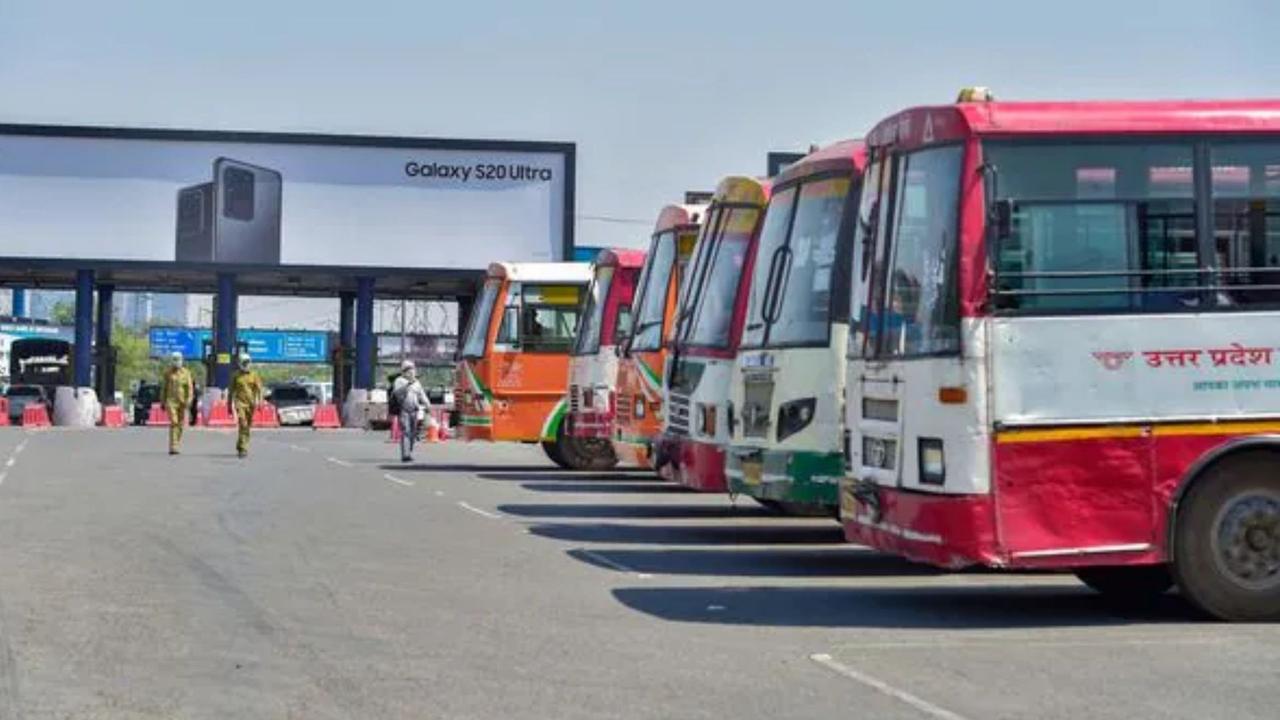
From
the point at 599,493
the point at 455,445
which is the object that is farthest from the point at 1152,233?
the point at 455,445

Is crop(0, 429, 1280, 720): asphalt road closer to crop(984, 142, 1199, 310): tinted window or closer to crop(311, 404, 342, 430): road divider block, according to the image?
crop(984, 142, 1199, 310): tinted window

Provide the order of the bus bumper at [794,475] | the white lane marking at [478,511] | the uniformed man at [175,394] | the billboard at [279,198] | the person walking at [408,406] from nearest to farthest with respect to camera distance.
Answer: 1. the bus bumper at [794,475]
2. the white lane marking at [478,511]
3. the person walking at [408,406]
4. the uniformed man at [175,394]
5. the billboard at [279,198]

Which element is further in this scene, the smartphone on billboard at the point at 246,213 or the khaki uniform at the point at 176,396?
the smartphone on billboard at the point at 246,213

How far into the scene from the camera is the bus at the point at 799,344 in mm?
13039

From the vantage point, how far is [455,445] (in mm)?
38844

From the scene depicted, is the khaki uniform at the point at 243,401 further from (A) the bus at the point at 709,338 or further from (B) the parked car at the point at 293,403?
(B) the parked car at the point at 293,403

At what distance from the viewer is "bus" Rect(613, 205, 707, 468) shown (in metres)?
18.4

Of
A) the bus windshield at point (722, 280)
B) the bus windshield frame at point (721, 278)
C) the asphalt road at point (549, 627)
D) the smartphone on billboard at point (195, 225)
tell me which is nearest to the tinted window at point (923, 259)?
the asphalt road at point (549, 627)

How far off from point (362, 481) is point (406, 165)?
3198 cm

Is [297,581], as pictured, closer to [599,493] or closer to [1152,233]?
[1152,233]

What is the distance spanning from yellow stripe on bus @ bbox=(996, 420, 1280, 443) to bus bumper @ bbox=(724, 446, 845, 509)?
275cm

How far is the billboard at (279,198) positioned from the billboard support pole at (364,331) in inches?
70.3

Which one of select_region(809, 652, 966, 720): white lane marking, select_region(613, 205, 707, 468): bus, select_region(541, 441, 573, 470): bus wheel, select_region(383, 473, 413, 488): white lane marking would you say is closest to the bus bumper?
select_region(809, 652, 966, 720): white lane marking

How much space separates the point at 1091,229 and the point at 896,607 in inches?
109
